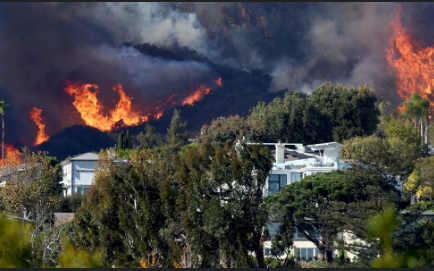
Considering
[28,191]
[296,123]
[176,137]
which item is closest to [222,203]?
[28,191]

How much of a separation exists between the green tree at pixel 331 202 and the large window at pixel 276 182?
880 cm

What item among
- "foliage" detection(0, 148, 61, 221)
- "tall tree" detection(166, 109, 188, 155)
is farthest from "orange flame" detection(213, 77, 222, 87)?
"foliage" detection(0, 148, 61, 221)

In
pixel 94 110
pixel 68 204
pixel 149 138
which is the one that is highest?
pixel 94 110

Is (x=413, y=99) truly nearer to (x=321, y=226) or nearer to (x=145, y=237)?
(x=321, y=226)

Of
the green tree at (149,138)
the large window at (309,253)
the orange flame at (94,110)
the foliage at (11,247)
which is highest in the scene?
the orange flame at (94,110)

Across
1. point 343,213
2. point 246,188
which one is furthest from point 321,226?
point 246,188

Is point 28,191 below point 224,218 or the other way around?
the other way around

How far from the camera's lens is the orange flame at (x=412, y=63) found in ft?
434

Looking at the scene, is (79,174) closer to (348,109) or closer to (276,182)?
(276,182)

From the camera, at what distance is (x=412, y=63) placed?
133750mm

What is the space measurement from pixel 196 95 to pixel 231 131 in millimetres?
36948

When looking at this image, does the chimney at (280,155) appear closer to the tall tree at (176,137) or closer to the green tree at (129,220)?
the tall tree at (176,137)

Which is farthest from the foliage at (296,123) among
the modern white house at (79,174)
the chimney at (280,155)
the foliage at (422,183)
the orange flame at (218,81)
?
the foliage at (422,183)

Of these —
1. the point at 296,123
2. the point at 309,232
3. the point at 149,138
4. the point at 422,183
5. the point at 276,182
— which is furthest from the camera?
the point at 296,123
